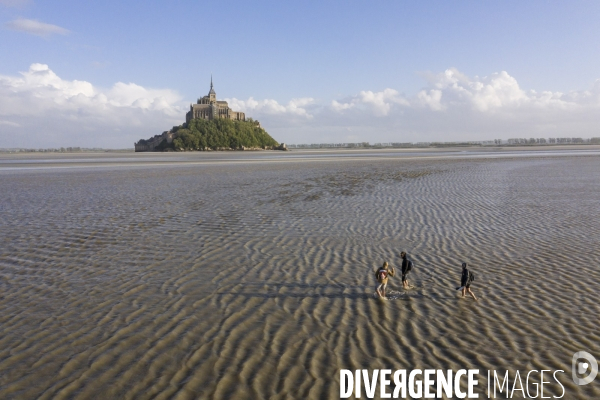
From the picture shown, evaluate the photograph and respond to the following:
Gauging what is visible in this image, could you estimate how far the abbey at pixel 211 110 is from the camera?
589 feet

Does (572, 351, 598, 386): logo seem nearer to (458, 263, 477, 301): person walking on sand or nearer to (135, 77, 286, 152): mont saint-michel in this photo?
(458, 263, 477, 301): person walking on sand

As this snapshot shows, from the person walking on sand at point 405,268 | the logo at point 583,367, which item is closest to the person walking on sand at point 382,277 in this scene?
the person walking on sand at point 405,268

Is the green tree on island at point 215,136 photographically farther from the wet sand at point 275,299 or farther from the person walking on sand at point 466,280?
the person walking on sand at point 466,280

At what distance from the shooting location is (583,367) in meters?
6.17

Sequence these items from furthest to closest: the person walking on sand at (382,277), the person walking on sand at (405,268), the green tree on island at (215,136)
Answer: the green tree on island at (215,136) < the person walking on sand at (405,268) < the person walking on sand at (382,277)

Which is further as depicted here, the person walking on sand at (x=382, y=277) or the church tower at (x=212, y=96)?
the church tower at (x=212, y=96)

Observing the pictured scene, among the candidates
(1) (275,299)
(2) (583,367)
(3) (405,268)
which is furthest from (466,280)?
(1) (275,299)

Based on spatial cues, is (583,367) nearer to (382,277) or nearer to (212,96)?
(382,277)

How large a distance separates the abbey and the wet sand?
168 meters

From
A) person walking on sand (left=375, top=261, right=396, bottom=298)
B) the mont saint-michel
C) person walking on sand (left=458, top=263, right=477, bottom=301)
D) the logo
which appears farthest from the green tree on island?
the logo

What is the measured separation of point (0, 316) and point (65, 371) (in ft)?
9.99

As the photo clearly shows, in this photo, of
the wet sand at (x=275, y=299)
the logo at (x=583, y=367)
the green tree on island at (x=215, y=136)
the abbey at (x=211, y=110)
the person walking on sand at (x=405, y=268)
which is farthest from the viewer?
the abbey at (x=211, y=110)

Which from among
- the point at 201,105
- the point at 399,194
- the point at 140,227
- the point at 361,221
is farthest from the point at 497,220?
the point at 201,105

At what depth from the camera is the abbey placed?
180 m
